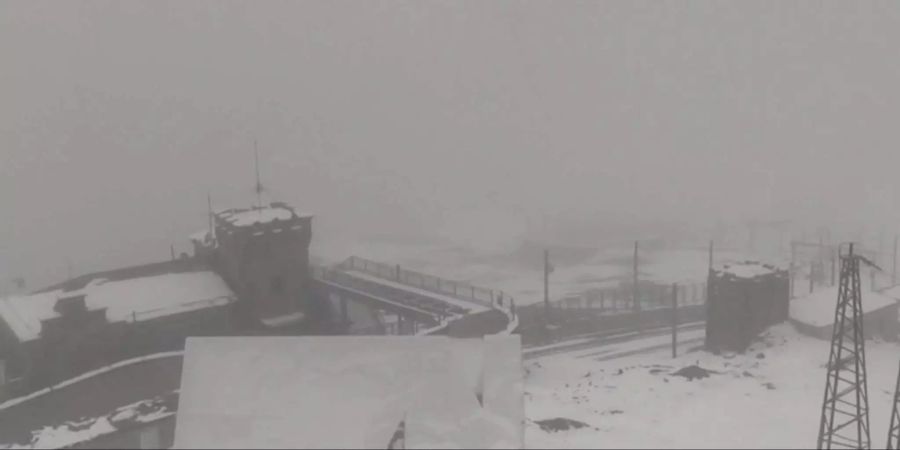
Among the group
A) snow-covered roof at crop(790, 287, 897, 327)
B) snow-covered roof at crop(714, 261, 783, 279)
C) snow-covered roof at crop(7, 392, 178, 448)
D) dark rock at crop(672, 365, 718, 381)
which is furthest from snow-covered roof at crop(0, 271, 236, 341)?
snow-covered roof at crop(790, 287, 897, 327)

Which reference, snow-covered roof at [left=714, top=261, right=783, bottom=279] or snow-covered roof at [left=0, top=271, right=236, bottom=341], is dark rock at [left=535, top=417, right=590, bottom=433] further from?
snow-covered roof at [left=0, top=271, right=236, bottom=341]

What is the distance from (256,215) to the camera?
46.5m

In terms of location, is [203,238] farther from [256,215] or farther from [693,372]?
[693,372]

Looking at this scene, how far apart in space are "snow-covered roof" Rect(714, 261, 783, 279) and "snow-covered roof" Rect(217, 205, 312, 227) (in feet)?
74.8

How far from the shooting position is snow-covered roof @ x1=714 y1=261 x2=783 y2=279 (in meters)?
46.5

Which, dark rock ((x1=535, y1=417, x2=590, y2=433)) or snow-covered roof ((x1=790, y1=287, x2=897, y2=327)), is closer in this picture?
dark rock ((x1=535, y1=417, x2=590, y2=433))

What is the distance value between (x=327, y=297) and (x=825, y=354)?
26529mm

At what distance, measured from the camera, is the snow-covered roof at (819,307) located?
4691 cm

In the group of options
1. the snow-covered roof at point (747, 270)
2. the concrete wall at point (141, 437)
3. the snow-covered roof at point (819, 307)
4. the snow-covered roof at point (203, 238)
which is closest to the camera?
the concrete wall at point (141, 437)

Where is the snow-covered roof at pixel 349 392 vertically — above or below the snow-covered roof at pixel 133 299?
above

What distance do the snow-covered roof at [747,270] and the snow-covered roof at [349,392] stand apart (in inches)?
1016

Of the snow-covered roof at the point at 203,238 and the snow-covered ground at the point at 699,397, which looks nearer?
the snow-covered ground at the point at 699,397

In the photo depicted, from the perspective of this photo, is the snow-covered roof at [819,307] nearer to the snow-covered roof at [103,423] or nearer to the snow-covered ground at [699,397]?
the snow-covered ground at [699,397]

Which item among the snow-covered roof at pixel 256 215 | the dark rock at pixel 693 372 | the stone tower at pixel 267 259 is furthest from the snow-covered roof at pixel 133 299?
the dark rock at pixel 693 372
